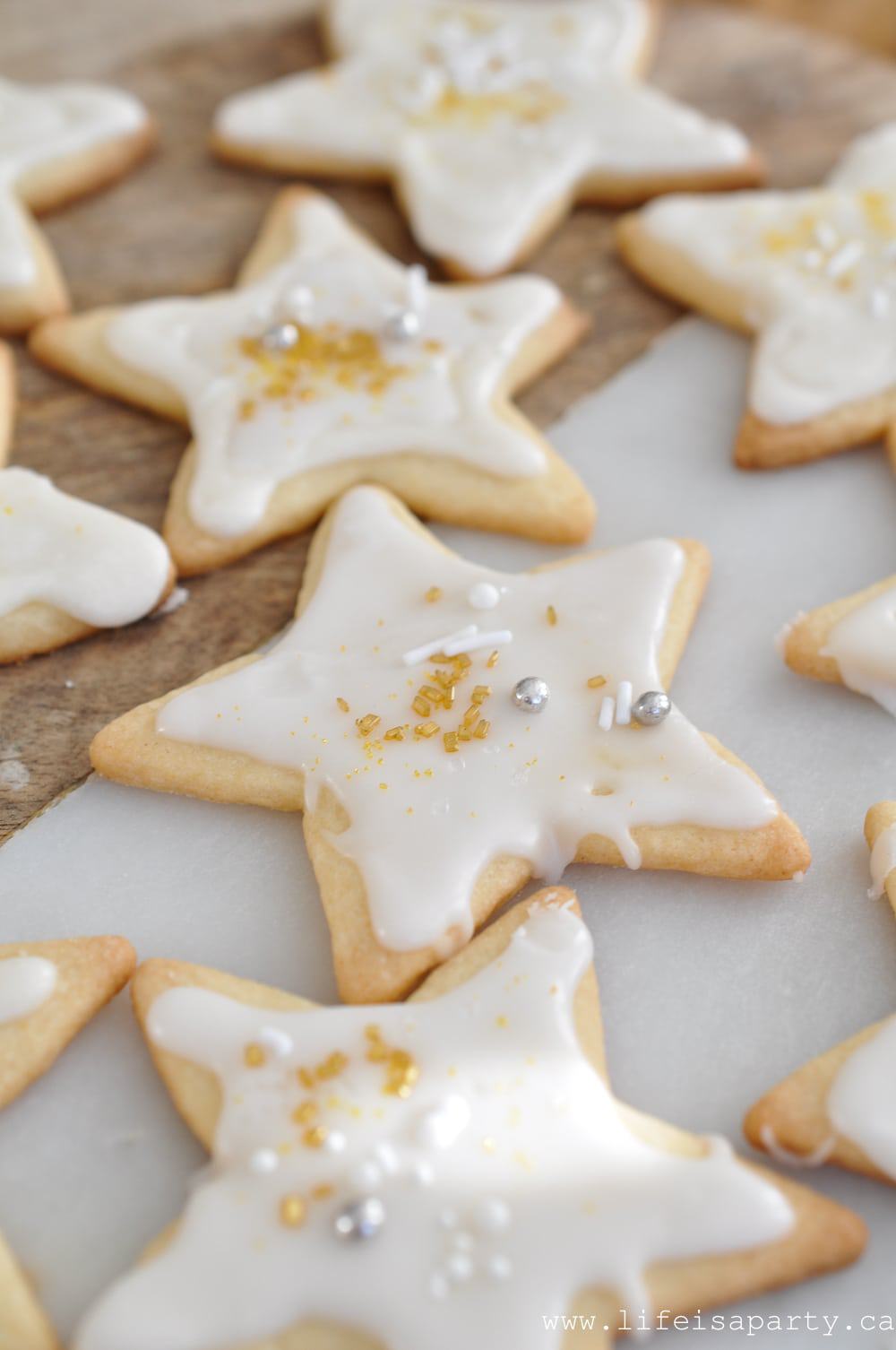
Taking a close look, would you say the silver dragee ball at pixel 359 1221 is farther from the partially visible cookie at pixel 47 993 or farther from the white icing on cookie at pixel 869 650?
the white icing on cookie at pixel 869 650

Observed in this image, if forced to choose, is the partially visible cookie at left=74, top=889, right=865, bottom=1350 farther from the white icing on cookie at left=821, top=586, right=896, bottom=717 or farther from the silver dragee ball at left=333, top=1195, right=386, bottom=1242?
the white icing on cookie at left=821, top=586, right=896, bottom=717

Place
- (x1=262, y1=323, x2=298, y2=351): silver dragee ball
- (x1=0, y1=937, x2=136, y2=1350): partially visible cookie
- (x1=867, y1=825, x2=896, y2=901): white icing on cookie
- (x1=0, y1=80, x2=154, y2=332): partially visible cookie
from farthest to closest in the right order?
(x1=0, y1=80, x2=154, y2=332): partially visible cookie, (x1=262, y1=323, x2=298, y2=351): silver dragee ball, (x1=867, y1=825, x2=896, y2=901): white icing on cookie, (x1=0, y1=937, x2=136, y2=1350): partially visible cookie

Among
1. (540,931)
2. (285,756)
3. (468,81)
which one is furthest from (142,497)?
(468,81)

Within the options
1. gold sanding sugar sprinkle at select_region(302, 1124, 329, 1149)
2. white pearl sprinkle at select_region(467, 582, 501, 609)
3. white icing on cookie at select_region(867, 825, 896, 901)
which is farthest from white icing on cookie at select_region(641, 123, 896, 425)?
gold sanding sugar sprinkle at select_region(302, 1124, 329, 1149)

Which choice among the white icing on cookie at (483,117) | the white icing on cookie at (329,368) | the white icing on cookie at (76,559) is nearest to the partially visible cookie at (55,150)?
the white icing on cookie at (483,117)

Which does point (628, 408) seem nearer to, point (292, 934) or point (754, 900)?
point (754, 900)
